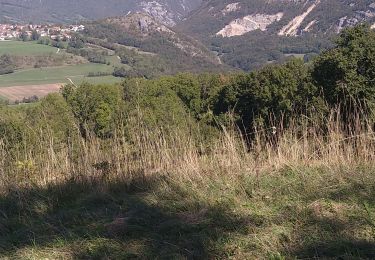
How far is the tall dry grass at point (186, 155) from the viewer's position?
4.04 m

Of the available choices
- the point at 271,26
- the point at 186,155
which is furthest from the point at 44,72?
the point at 271,26

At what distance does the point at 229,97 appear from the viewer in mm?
26297

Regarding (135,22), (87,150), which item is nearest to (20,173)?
(87,150)

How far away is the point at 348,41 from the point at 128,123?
15102mm

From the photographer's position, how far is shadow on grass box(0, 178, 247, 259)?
275cm

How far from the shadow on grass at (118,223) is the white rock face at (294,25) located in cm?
16182

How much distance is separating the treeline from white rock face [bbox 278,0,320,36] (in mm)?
131697

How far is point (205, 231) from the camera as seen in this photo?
2846 millimetres

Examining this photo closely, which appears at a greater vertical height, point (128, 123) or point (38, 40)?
point (38, 40)

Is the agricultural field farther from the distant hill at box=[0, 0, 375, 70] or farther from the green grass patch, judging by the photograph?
the green grass patch

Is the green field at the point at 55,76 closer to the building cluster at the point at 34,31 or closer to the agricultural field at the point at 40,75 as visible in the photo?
the agricultural field at the point at 40,75

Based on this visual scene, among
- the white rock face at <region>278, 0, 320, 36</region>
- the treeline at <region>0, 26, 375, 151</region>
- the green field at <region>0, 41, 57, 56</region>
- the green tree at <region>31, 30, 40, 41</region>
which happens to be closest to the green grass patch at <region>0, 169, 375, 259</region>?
the treeline at <region>0, 26, 375, 151</region>

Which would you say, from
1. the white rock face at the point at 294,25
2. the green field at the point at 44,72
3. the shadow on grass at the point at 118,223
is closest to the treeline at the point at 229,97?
the shadow on grass at the point at 118,223

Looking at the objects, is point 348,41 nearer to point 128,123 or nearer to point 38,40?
point 128,123
